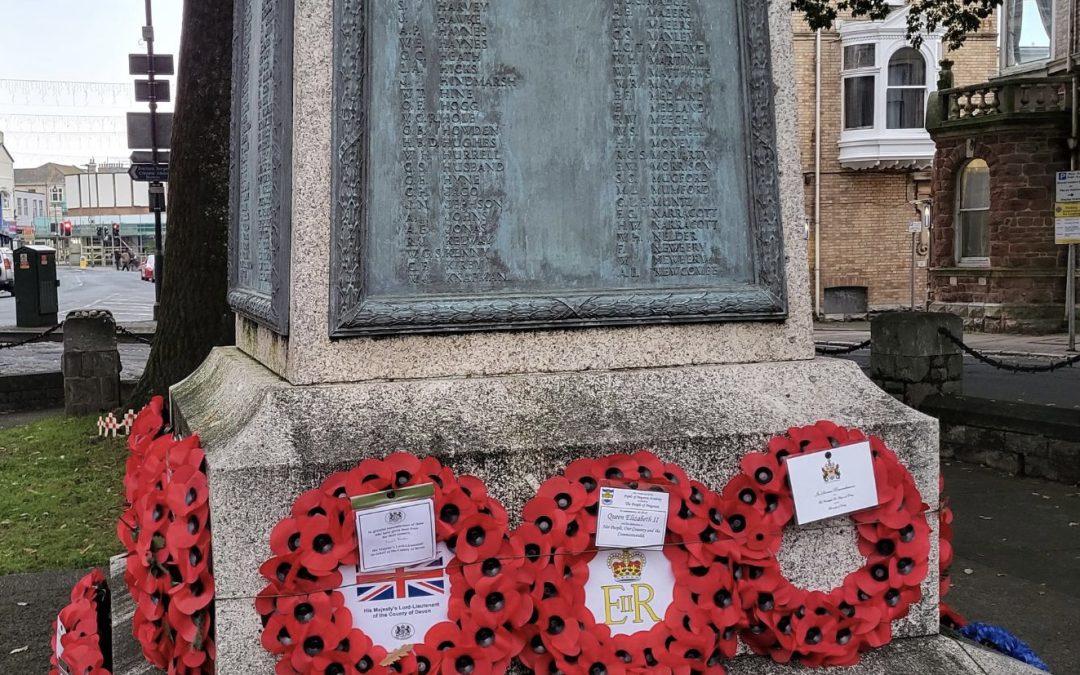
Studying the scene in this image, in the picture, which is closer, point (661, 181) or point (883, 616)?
point (883, 616)

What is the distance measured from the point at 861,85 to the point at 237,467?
32605 mm

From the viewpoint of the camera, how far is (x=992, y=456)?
9805 millimetres

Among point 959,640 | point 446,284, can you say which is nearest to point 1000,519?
point 959,640

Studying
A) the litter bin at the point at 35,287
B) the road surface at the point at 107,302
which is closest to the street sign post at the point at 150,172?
the litter bin at the point at 35,287

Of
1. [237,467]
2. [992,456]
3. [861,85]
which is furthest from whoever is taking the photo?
[861,85]

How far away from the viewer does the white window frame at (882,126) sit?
32.3 meters

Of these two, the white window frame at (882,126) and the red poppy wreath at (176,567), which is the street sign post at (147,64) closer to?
the red poppy wreath at (176,567)

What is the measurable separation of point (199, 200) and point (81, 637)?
6.60 metres

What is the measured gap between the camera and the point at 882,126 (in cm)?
3259

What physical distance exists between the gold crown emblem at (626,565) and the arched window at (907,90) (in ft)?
105

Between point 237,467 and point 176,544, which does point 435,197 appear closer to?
point 237,467

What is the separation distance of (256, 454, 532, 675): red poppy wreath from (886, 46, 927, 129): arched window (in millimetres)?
32339

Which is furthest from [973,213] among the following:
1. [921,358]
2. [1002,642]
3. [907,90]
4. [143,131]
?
[1002,642]

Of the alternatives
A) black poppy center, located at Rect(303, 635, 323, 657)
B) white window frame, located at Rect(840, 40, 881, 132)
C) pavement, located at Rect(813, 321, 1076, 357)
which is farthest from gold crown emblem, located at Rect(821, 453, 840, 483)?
white window frame, located at Rect(840, 40, 881, 132)
